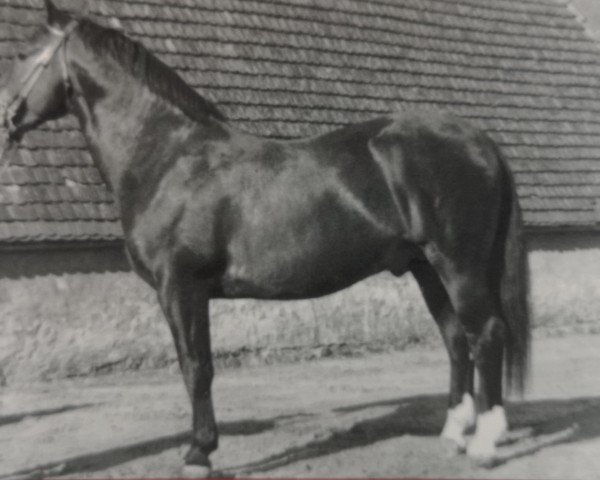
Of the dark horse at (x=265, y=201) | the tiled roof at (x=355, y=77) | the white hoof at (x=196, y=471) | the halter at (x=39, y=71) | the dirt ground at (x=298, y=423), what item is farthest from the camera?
Answer: the tiled roof at (x=355, y=77)

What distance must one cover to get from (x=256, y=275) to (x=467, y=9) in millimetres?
10618

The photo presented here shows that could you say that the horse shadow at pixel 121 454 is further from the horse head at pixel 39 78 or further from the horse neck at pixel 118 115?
the horse head at pixel 39 78

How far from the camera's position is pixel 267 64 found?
12148 mm

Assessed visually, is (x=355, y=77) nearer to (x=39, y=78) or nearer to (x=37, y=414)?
(x=37, y=414)

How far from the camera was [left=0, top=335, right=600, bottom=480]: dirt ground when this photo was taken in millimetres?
5750

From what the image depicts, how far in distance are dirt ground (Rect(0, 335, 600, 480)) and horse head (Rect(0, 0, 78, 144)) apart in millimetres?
2203

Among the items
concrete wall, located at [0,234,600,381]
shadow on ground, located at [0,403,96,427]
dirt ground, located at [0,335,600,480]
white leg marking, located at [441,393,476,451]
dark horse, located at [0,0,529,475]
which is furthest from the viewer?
concrete wall, located at [0,234,600,381]

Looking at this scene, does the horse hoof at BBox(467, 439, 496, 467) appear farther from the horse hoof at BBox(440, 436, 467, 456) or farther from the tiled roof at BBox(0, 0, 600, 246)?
the tiled roof at BBox(0, 0, 600, 246)

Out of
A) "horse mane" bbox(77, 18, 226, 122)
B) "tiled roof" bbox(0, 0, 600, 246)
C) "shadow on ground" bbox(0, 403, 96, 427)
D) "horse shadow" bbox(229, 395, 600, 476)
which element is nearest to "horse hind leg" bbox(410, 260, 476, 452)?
"horse shadow" bbox(229, 395, 600, 476)

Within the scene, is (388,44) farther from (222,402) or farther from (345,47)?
(222,402)

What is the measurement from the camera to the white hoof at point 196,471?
5426 mm

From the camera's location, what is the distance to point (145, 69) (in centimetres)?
588

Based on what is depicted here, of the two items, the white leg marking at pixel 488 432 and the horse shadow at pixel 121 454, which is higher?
the white leg marking at pixel 488 432

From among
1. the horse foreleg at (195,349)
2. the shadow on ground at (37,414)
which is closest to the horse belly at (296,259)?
the horse foreleg at (195,349)
